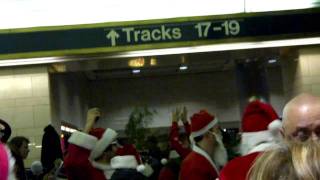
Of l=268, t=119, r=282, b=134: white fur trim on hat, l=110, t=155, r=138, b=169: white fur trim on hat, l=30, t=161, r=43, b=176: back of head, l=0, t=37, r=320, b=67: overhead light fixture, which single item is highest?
l=0, t=37, r=320, b=67: overhead light fixture

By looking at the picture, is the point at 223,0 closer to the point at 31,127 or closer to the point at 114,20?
the point at 114,20

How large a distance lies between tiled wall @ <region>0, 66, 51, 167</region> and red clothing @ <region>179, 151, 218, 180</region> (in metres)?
3.67

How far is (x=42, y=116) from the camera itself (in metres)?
7.38

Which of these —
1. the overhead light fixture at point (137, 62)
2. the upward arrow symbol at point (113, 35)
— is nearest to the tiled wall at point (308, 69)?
the overhead light fixture at point (137, 62)

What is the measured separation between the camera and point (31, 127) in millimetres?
7387

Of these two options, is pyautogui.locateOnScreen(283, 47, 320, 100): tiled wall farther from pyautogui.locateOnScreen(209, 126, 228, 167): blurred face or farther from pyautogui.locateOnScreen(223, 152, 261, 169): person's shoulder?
pyautogui.locateOnScreen(223, 152, 261, 169): person's shoulder

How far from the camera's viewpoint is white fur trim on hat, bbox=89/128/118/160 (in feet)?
16.4

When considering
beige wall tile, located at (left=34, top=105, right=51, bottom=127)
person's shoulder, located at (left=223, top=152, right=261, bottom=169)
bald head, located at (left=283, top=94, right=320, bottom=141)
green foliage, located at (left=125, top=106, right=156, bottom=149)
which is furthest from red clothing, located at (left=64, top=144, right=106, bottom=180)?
green foliage, located at (left=125, top=106, right=156, bottom=149)

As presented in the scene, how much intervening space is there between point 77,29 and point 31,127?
1401 millimetres

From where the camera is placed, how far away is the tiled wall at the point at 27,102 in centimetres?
737

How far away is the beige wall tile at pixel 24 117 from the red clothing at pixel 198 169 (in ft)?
12.2

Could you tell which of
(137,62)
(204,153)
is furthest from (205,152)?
(137,62)

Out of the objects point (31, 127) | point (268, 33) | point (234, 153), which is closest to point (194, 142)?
point (234, 153)

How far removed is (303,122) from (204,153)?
6.68 ft
